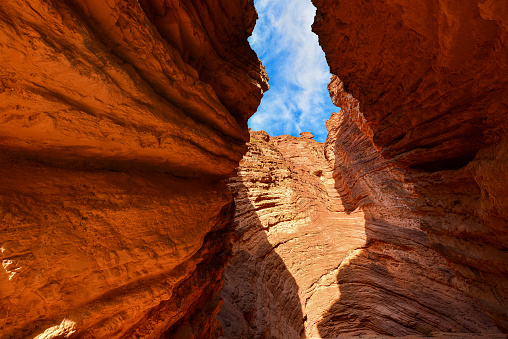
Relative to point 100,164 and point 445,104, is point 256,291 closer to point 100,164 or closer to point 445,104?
point 100,164

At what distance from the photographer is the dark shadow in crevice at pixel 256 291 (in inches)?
318

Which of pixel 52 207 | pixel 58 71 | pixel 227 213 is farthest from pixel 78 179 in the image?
pixel 227 213

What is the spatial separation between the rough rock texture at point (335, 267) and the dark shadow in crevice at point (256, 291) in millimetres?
44

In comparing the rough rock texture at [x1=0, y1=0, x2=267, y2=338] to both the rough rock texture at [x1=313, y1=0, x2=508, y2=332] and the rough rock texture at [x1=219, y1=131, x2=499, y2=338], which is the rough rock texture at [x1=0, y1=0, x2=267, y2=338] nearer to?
the rough rock texture at [x1=313, y1=0, x2=508, y2=332]

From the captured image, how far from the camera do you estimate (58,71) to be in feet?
7.47

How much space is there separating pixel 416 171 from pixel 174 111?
25.1 feet

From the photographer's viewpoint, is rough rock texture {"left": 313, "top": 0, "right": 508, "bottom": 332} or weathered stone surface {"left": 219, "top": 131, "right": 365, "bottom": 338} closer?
rough rock texture {"left": 313, "top": 0, "right": 508, "bottom": 332}

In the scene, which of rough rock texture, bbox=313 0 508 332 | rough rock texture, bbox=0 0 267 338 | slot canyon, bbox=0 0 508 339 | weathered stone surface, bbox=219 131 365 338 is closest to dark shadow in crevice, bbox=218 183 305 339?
weathered stone surface, bbox=219 131 365 338

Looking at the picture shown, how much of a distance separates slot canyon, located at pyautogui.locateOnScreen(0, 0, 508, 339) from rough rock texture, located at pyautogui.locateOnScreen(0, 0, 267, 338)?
2 cm

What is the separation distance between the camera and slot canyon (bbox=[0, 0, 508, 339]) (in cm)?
230

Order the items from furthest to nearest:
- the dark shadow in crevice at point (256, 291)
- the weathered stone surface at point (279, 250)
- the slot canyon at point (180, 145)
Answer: the weathered stone surface at point (279, 250), the dark shadow in crevice at point (256, 291), the slot canyon at point (180, 145)

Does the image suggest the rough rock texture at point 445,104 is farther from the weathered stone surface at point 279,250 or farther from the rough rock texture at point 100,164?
the weathered stone surface at point 279,250

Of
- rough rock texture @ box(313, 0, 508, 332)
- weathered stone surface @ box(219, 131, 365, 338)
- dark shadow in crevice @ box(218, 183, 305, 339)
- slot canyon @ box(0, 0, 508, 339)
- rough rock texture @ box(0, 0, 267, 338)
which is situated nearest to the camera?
rough rock texture @ box(0, 0, 267, 338)

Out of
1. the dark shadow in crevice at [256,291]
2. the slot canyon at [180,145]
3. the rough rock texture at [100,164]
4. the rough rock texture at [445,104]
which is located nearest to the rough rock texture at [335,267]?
the dark shadow in crevice at [256,291]
